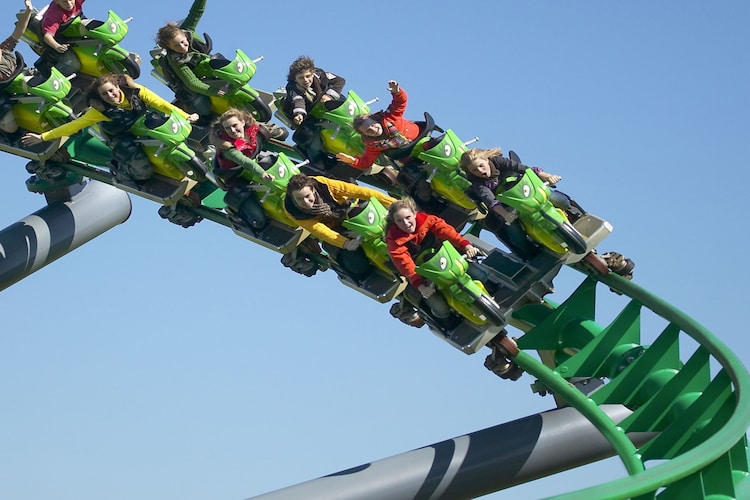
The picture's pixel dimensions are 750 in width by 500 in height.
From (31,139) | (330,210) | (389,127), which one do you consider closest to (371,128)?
(389,127)

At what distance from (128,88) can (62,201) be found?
4.57ft

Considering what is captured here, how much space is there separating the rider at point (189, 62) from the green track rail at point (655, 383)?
2.30m

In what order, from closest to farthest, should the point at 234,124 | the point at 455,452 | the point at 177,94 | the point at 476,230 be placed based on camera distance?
the point at 455,452 → the point at 234,124 → the point at 476,230 → the point at 177,94

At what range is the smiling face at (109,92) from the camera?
9117mm

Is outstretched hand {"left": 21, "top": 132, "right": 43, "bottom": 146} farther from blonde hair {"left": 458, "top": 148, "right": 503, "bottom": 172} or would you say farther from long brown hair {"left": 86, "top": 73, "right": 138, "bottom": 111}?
blonde hair {"left": 458, "top": 148, "right": 503, "bottom": 172}

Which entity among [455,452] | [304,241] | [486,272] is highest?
[304,241]

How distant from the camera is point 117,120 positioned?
365 inches

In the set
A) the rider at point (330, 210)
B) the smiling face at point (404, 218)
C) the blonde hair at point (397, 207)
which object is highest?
the rider at point (330, 210)

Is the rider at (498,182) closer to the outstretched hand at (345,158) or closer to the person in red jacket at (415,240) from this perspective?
the person in red jacket at (415,240)

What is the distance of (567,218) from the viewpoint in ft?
28.6

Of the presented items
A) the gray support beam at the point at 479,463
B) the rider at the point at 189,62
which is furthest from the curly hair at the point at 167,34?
the gray support beam at the point at 479,463

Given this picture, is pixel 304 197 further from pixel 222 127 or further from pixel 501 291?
pixel 501 291

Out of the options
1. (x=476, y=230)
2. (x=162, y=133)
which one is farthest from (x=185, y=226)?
(x=476, y=230)

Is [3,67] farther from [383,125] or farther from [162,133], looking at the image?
[383,125]
